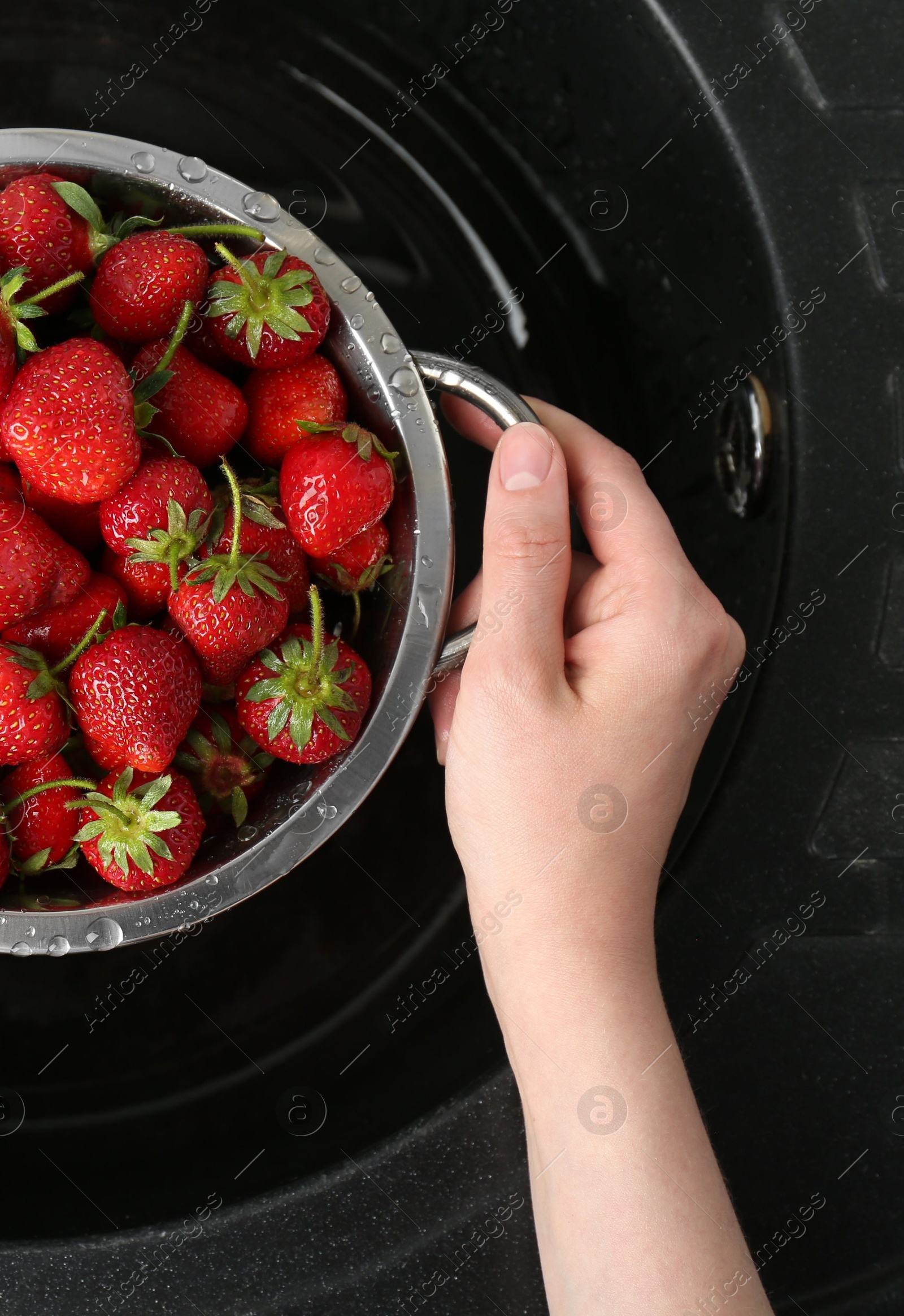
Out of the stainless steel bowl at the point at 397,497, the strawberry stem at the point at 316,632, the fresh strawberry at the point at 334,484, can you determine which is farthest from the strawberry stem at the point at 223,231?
the strawberry stem at the point at 316,632

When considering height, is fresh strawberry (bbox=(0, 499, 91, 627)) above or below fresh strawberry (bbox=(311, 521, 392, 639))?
above

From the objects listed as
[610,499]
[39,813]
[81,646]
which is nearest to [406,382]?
[610,499]

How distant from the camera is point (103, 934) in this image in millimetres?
627

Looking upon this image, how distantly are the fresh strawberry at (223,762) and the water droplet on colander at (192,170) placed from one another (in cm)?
35

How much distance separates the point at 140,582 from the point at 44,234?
22 centimetres

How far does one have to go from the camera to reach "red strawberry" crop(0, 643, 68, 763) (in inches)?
24.0

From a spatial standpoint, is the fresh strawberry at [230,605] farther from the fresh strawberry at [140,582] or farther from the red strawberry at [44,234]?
the red strawberry at [44,234]

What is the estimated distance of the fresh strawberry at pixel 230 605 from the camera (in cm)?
61

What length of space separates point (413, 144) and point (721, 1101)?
3.12 ft

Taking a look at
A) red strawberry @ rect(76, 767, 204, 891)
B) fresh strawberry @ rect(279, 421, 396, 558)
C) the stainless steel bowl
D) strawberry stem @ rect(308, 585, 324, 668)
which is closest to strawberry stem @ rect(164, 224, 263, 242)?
the stainless steel bowl

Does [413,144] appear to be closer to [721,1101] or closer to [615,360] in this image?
[615,360]

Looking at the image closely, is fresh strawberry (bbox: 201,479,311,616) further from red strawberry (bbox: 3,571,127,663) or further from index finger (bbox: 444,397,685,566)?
index finger (bbox: 444,397,685,566)

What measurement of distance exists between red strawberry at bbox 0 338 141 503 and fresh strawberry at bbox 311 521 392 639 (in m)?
0.15

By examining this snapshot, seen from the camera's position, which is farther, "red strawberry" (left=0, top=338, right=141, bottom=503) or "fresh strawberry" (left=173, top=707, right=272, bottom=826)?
"fresh strawberry" (left=173, top=707, right=272, bottom=826)
